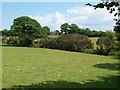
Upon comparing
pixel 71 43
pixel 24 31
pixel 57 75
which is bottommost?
pixel 57 75

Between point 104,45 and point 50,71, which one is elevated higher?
point 104,45

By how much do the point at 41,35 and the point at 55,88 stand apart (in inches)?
2181

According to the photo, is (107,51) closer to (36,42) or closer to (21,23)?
(36,42)

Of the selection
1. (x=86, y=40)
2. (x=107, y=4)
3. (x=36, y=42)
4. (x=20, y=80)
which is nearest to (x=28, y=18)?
(x=36, y=42)

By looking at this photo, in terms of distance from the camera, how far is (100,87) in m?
13.9

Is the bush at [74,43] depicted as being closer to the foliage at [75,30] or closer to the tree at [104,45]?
the tree at [104,45]

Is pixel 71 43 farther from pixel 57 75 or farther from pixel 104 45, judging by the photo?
pixel 57 75

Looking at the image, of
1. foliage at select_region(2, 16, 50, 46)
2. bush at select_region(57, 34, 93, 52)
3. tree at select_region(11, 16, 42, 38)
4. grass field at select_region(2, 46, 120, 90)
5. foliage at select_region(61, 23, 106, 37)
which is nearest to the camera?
grass field at select_region(2, 46, 120, 90)

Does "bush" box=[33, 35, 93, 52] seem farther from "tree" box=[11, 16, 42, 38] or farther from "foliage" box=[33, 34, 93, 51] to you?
"tree" box=[11, 16, 42, 38]

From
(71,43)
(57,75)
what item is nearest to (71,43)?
(71,43)

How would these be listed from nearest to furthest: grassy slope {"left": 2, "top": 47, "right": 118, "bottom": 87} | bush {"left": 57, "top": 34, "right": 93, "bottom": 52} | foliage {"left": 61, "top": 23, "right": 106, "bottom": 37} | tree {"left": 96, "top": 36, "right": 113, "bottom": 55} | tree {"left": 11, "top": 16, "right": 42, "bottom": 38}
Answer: grassy slope {"left": 2, "top": 47, "right": 118, "bottom": 87} → tree {"left": 96, "top": 36, "right": 113, "bottom": 55} → bush {"left": 57, "top": 34, "right": 93, "bottom": 52} → tree {"left": 11, "top": 16, "right": 42, "bottom": 38} → foliage {"left": 61, "top": 23, "right": 106, "bottom": 37}

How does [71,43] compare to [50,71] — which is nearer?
[50,71]

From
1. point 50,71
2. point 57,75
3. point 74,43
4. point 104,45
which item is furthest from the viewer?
point 74,43

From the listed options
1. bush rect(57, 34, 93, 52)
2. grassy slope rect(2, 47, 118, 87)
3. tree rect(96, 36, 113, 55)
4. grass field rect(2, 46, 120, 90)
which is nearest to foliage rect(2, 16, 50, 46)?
bush rect(57, 34, 93, 52)
